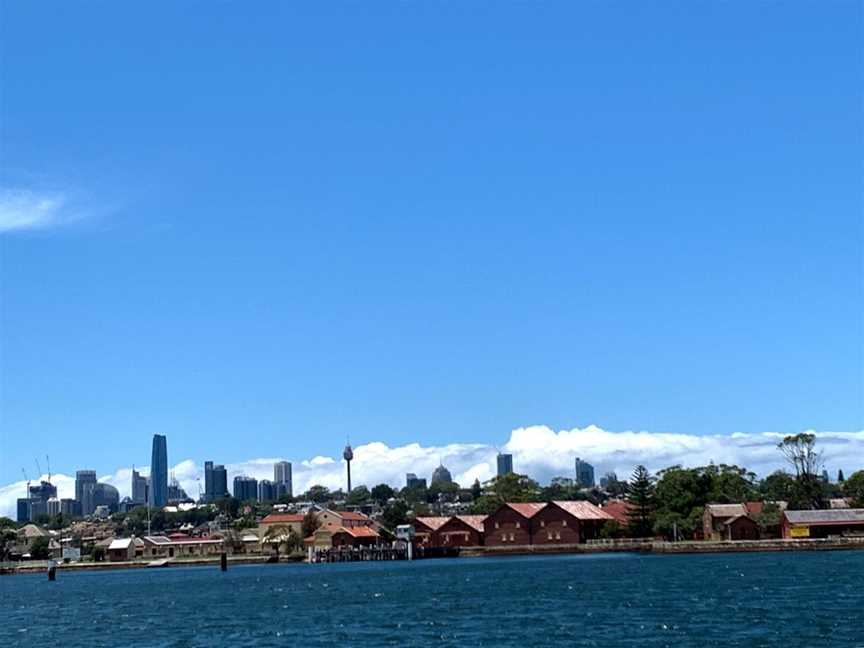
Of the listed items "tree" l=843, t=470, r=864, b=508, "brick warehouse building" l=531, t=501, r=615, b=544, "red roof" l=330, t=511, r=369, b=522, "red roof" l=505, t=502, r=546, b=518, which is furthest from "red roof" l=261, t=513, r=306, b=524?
"tree" l=843, t=470, r=864, b=508

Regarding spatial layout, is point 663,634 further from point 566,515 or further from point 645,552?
point 566,515

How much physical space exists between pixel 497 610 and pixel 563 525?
86.9 meters

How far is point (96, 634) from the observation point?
179 ft

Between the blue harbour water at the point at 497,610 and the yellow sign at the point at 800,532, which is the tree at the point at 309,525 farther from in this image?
the blue harbour water at the point at 497,610

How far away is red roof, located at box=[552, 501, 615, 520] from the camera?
465ft

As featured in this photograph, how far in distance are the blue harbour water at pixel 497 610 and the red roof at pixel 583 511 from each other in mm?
46557

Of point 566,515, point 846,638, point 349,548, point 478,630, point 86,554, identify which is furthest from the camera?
point 86,554

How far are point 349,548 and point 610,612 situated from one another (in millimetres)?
109315

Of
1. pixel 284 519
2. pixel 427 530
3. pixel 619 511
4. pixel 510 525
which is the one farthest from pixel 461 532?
pixel 284 519

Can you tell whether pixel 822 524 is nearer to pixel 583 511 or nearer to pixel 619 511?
pixel 583 511

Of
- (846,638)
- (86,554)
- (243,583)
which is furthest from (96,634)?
(86,554)

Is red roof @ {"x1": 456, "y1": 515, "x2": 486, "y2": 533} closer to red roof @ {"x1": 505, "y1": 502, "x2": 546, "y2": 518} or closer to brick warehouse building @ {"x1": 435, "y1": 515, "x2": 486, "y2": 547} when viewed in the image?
brick warehouse building @ {"x1": 435, "y1": 515, "x2": 486, "y2": 547}

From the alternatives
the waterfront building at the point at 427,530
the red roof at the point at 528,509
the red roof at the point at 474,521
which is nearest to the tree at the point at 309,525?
the waterfront building at the point at 427,530

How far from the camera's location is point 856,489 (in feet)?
481
